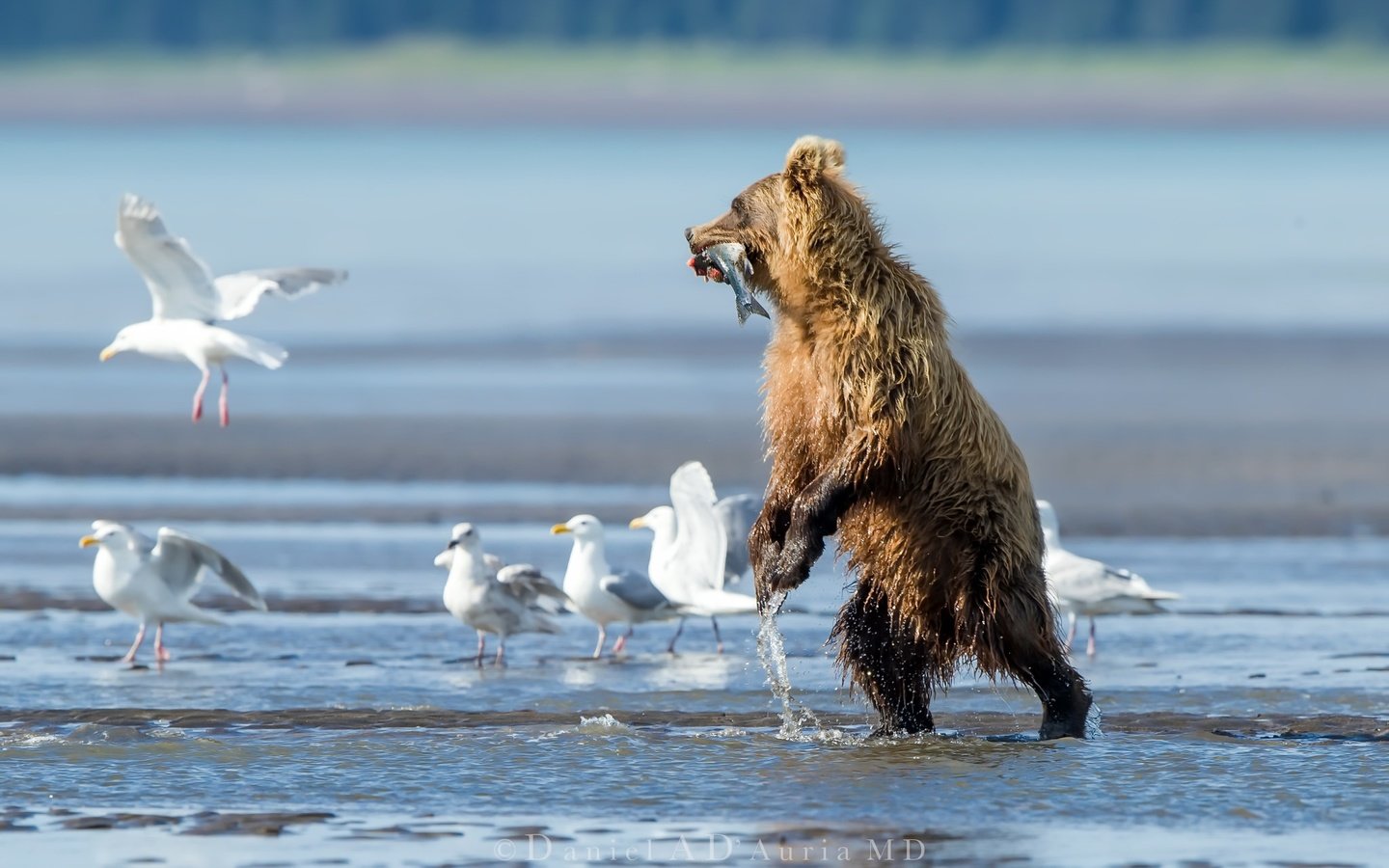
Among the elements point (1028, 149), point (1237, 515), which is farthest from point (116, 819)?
point (1028, 149)

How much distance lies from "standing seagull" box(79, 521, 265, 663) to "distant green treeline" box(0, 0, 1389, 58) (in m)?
75.2

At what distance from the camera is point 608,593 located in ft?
36.4

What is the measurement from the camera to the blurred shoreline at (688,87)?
262 ft

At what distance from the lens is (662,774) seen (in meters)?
7.47

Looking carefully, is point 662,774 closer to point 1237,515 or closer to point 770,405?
point 770,405

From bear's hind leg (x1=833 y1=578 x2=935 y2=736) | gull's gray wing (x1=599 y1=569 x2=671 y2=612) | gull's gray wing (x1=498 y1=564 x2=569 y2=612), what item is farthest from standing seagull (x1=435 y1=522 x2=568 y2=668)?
bear's hind leg (x1=833 y1=578 x2=935 y2=736)

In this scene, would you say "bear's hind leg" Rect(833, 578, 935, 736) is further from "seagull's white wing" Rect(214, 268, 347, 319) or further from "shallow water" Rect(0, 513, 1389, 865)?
"seagull's white wing" Rect(214, 268, 347, 319)

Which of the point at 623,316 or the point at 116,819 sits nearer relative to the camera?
the point at 116,819

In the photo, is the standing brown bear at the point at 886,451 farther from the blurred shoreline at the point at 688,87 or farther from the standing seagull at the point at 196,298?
the blurred shoreline at the point at 688,87

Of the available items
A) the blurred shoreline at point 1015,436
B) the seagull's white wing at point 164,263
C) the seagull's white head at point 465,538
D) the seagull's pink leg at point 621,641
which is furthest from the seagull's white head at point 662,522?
the seagull's white wing at point 164,263

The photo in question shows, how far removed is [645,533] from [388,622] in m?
3.17

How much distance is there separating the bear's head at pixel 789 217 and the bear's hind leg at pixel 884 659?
107 cm

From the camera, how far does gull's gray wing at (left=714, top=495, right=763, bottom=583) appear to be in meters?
11.4

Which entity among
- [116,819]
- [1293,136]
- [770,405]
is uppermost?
[1293,136]
